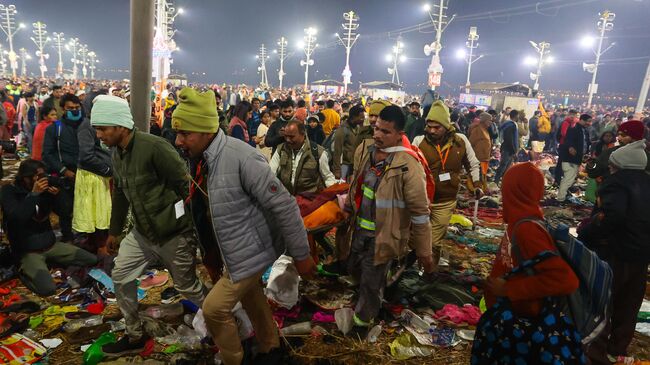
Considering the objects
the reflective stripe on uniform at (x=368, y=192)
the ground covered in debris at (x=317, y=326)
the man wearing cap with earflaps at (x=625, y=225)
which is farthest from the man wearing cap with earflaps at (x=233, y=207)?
the man wearing cap with earflaps at (x=625, y=225)

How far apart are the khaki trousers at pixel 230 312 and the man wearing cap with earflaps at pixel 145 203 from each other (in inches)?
22.7

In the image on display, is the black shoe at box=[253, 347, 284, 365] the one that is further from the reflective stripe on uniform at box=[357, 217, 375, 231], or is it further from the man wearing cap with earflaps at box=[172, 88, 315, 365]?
the reflective stripe on uniform at box=[357, 217, 375, 231]

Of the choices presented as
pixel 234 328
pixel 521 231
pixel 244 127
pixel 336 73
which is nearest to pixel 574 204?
pixel 244 127

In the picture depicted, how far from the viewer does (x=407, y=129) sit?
9984mm

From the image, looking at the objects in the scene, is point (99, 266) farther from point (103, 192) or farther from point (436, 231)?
point (436, 231)

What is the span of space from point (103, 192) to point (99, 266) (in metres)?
0.94

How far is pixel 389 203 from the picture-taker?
3307mm

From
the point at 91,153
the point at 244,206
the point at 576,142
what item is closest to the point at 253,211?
the point at 244,206

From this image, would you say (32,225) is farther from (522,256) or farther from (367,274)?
(522,256)

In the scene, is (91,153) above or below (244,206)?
above

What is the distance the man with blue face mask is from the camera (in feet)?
16.7

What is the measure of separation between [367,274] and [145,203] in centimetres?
198

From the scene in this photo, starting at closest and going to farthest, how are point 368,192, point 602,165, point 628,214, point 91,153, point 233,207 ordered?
point 233,207, point 628,214, point 368,192, point 91,153, point 602,165

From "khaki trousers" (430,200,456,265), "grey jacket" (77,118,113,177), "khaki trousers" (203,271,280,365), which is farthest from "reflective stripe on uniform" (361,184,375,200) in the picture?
"grey jacket" (77,118,113,177)
